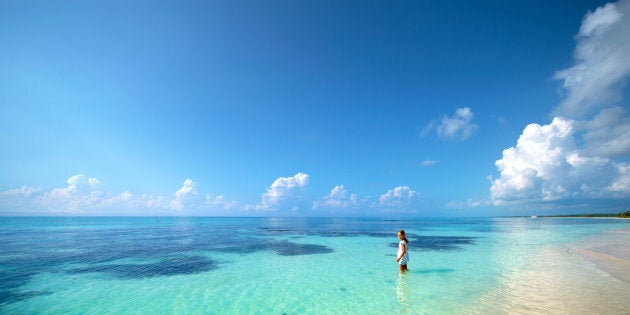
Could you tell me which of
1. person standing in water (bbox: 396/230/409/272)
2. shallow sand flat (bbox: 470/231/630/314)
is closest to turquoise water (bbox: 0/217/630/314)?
shallow sand flat (bbox: 470/231/630/314)

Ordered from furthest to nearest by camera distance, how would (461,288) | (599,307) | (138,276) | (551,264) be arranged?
(551,264) → (138,276) → (461,288) → (599,307)

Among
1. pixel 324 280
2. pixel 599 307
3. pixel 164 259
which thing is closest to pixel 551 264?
pixel 599 307

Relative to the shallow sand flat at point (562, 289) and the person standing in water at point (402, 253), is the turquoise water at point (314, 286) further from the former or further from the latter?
the person standing in water at point (402, 253)

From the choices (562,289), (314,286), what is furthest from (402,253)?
(562,289)

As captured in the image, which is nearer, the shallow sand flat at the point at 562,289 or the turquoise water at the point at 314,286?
the shallow sand flat at the point at 562,289

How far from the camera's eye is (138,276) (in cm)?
1648

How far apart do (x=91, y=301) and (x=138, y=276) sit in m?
4.74

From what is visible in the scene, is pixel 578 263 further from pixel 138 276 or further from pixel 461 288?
pixel 138 276

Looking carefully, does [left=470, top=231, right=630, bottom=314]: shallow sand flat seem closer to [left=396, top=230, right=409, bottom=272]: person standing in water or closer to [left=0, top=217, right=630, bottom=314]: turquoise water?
[left=0, top=217, right=630, bottom=314]: turquoise water

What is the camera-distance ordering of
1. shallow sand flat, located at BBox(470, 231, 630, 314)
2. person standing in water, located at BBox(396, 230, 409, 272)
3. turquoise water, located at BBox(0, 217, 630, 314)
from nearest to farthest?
shallow sand flat, located at BBox(470, 231, 630, 314) → turquoise water, located at BBox(0, 217, 630, 314) → person standing in water, located at BBox(396, 230, 409, 272)

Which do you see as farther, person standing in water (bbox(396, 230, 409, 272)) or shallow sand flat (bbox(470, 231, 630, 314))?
person standing in water (bbox(396, 230, 409, 272))

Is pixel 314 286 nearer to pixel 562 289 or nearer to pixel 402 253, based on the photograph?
pixel 402 253

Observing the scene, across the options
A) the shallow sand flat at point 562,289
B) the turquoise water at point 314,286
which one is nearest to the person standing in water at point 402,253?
the turquoise water at point 314,286

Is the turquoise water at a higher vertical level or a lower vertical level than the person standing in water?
lower
